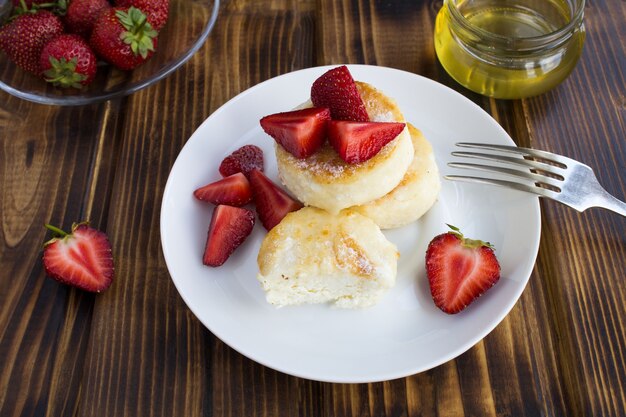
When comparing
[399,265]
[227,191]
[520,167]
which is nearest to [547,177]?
[520,167]

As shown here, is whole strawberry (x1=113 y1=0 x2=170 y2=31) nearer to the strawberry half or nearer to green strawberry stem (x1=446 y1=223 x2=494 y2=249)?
the strawberry half

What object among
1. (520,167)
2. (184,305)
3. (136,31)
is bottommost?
(184,305)

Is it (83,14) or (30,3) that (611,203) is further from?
(30,3)

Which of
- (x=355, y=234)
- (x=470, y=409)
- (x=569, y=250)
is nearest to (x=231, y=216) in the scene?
(x=355, y=234)

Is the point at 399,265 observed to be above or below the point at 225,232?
below

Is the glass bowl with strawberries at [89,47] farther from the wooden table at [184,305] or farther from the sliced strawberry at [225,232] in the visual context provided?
the sliced strawberry at [225,232]

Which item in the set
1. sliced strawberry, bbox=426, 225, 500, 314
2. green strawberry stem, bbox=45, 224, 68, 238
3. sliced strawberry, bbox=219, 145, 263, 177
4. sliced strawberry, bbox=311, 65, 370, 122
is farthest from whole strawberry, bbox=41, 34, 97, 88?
sliced strawberry, bbox=426, 225, 500, 314
